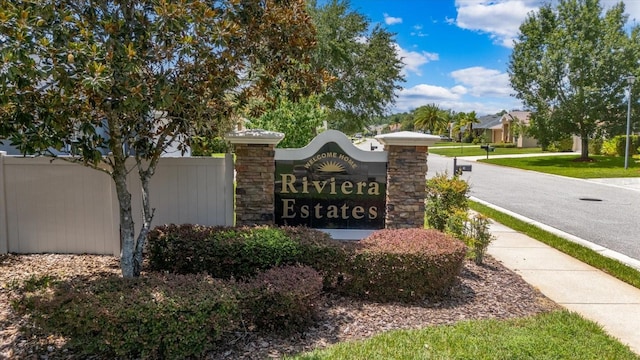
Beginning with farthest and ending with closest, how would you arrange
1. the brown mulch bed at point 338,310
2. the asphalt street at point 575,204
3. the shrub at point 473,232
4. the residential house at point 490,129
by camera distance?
1. the residential house at point 490,129
2. the asphalt street at point 575,204
3. the shrub at point 473,232
4. the brown mulch bed at point 338,310

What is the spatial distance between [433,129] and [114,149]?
7108 cm

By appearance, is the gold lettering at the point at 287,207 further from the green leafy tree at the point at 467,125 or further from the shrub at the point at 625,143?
the green leafy tree at the point at 467,125

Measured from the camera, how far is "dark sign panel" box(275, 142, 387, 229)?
656 cm

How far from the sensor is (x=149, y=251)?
17.4 feet

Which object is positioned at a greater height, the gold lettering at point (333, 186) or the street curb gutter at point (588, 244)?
the gold lettering at point (333, 186)

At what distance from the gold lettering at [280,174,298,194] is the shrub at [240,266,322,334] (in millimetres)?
2488

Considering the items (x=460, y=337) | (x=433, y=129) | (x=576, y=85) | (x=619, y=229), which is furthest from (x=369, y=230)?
(x=433, y=129)

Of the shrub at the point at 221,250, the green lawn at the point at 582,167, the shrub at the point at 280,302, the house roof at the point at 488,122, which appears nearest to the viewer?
the shrub at the point at 280,302

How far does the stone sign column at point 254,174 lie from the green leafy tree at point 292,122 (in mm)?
4154

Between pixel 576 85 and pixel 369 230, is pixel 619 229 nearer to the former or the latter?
pixel 369 230

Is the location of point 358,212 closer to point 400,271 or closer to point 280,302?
point 400,271

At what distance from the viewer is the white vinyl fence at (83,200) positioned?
6129 mm

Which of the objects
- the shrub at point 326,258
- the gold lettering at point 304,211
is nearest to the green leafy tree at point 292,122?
the gold lettering at point 304,211

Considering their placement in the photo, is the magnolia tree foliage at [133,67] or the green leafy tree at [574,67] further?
the green leafy tree at [574,67]
